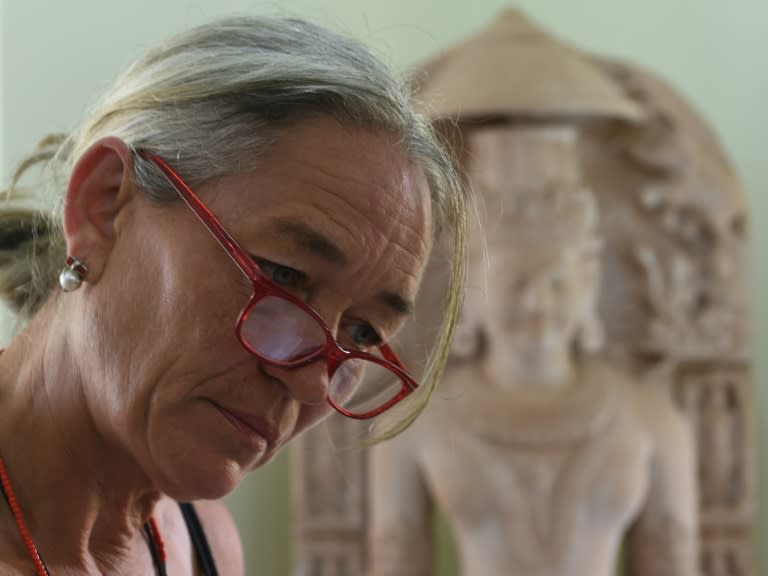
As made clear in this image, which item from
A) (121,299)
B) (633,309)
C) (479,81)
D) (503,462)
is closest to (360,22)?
(479,81)

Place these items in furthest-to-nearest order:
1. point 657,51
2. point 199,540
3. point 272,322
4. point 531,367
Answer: point 657,51 → point 531,367 → point 199,540 → point 272,322

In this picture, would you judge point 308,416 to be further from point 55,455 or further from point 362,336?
point 55,455

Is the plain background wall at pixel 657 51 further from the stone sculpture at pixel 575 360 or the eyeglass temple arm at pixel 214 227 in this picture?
the eyeglass temple arm at pixel 214 227

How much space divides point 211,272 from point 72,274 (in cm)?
10

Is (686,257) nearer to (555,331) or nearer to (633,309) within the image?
(633,309)

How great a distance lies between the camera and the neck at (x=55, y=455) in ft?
2.66

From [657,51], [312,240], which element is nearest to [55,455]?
[312,240]

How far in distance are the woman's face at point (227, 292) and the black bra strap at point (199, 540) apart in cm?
21

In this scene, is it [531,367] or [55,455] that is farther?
[531,367]

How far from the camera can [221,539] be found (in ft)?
3.38

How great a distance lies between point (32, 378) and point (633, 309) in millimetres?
1800

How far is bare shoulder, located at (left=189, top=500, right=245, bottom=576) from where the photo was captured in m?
1.01

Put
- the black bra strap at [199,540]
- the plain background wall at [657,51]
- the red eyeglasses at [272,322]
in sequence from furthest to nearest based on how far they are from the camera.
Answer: the plain background wall at [657,51] < the black bra strap at [199,540] < the red eyeglasses at [272,322]

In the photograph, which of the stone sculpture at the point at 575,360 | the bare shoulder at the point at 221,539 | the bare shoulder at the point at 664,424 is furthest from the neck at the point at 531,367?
the bare shoulder at the point at 221,539
